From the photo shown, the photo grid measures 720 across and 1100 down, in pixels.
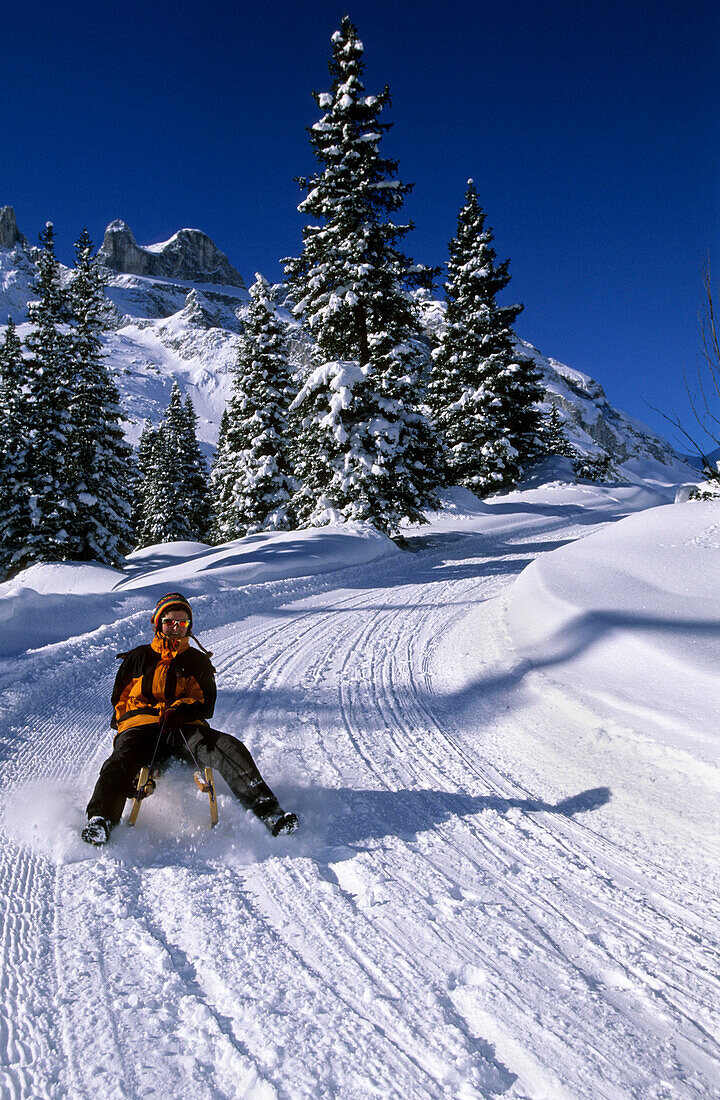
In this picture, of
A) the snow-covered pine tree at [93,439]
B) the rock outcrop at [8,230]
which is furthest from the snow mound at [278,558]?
the rock outcrop at [8,230]

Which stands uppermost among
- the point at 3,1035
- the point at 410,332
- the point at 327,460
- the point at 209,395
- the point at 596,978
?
the point at 209,395

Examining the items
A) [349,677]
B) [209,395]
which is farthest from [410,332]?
[209,395]

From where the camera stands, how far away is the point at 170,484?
3006 cm

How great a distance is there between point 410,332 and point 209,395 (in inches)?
4297

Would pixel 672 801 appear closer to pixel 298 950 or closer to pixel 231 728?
→ pixel 298 950

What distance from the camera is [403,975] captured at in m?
1.86

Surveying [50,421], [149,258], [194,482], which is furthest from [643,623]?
[149,258]

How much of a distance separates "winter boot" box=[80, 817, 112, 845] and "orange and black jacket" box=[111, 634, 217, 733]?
54 cm

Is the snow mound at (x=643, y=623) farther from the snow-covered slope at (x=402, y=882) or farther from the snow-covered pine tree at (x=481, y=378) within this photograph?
the snow-covered pine tree at (x=481, y=378)

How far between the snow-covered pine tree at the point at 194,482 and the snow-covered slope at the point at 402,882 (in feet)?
88.1

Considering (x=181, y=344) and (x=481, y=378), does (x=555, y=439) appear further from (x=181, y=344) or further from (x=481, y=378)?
Result: (x=181, y=344)

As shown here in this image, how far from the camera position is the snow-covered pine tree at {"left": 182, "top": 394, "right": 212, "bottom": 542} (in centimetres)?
3116

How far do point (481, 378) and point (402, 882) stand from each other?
2134 centimetres

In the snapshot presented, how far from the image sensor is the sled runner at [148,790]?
266cm
